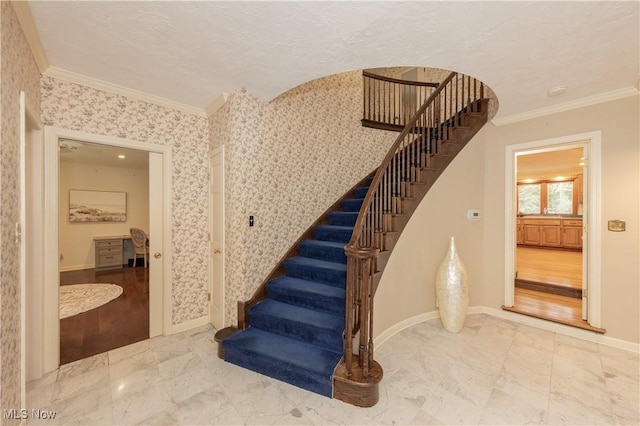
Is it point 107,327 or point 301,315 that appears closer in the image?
point 301,315

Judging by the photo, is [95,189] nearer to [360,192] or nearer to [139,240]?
[139,240]

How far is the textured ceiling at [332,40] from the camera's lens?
159 centimetres

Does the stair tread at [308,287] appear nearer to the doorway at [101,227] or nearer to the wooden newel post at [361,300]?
the wooden newel post at [361,300]

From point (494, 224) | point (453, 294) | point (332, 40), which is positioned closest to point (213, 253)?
point (332, 40)

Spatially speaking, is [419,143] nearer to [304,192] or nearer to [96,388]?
[304,192]

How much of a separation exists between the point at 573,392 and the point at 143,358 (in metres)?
3.67

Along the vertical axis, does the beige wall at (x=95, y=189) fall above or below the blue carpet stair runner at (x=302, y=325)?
above

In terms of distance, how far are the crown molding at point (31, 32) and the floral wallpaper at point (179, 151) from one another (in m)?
0.25

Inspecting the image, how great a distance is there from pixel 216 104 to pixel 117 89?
907 millimetres

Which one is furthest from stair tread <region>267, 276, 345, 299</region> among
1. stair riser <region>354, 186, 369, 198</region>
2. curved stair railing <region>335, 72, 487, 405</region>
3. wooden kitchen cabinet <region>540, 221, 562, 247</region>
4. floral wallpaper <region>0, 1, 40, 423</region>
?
wooden kitchen cabinet <region>540, 221, 562, 247</region>

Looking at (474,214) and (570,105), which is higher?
(570,105)

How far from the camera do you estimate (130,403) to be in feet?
6.14

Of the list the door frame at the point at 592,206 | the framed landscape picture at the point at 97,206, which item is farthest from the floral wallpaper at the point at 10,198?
the framed landscape picture at the point at 97,206

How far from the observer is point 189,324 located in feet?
10.0
